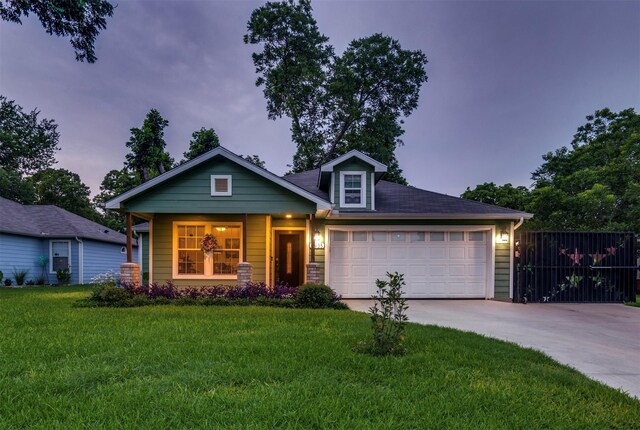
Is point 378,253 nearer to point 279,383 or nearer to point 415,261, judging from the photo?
point 415,261

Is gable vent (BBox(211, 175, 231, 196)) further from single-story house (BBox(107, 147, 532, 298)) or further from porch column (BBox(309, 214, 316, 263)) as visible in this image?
porch column (BBox(309, 214, 316, 263))

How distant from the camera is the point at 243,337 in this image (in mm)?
4703

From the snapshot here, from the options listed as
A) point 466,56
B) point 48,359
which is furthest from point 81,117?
point 466,56

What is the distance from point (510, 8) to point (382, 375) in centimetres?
1454

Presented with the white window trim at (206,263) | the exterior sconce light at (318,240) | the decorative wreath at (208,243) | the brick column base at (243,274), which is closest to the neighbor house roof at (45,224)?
the white window trim at (206,263)

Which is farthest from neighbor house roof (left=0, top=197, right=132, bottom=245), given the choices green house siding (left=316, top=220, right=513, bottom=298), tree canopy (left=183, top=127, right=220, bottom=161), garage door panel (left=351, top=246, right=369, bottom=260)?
garage door panel (left=351, top=246, right=369, bottom=260)

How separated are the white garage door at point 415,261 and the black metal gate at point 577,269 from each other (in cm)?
122

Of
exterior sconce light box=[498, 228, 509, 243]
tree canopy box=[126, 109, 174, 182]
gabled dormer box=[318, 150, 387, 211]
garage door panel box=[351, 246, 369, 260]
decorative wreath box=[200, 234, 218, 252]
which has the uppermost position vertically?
tree canopy box=[126, 109, 174, 182]

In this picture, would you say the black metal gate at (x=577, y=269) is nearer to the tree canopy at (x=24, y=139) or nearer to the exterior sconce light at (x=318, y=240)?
the exterior sconce light at (x=318, y=240)

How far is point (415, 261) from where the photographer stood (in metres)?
10.1

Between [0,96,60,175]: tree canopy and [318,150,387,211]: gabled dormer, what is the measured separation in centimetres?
3248

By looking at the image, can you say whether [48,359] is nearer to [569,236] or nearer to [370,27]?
[569,236]

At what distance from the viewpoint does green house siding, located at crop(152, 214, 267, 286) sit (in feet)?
32.4

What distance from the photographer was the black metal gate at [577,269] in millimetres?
9289
